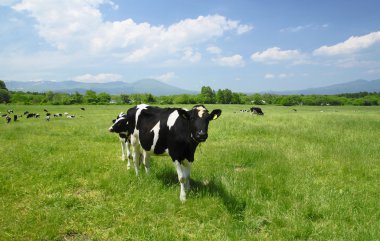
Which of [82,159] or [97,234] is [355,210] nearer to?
[97,234]

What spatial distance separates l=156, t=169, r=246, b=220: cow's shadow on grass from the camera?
7.03 metres

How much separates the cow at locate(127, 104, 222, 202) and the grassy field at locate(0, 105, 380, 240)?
2.40ft

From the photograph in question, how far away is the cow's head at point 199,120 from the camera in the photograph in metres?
7.18

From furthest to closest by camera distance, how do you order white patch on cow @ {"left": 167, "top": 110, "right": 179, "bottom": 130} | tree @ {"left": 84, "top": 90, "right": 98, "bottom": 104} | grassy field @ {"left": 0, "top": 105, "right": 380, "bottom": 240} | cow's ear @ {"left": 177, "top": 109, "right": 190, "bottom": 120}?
tree @ {"left": 84, "top": 90, "right": 98, "bottom": 104} → white patch on cow @ {"left": 167, "top": 110, "right": 179, "bottom": 130} → cow's ear @ {"left": 177, "top": 109, "right": 190, "bottom": 120} → grassy field @ {"left": 0, "top": 105, "right": 380, "bottom": 240}

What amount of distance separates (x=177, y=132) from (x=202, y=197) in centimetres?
171

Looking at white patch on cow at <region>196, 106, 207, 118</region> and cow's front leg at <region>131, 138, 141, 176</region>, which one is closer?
white patch on cow at <region>196, 106, 207, 118</region>

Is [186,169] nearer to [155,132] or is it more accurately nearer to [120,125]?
[155,132]

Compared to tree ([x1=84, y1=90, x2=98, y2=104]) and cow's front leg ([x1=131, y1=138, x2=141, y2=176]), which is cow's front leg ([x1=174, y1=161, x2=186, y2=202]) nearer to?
cow's front leg ([x1=131, y1=138, x2=141, y2=176])

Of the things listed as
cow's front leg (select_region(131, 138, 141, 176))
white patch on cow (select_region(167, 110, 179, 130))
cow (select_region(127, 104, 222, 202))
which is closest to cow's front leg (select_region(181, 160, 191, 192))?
cow (select_region(127, 104, 222, 202))

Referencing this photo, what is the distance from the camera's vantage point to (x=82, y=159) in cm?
1125

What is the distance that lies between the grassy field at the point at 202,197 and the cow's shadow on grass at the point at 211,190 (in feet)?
0.08

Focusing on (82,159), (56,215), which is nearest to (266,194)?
(56,215)

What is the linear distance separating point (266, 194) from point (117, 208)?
3.54m

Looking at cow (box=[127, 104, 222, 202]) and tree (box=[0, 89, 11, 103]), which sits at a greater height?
tree (box=[0, 89, 11, 103])
